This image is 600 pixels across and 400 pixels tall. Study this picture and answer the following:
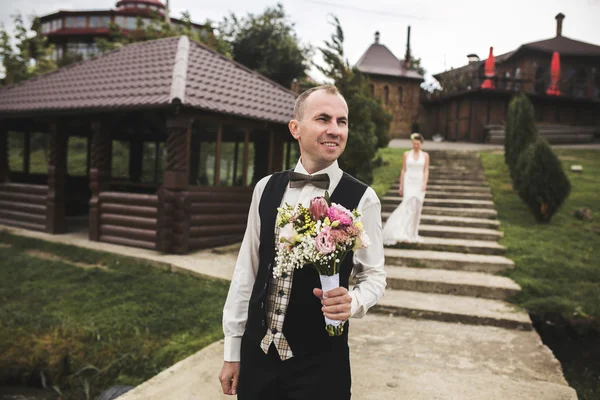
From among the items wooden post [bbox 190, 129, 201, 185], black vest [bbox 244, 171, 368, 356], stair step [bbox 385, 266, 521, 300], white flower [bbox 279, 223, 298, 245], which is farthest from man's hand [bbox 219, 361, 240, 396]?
wooden post [bbox 190, 129, 201, 185]

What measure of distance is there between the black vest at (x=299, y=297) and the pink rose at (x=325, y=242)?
0.29 metres

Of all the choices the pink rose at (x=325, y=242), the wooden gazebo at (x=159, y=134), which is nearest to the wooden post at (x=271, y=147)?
the wooden gazebo at (x=159, y=134)

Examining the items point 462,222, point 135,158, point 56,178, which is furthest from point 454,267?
point 135,158

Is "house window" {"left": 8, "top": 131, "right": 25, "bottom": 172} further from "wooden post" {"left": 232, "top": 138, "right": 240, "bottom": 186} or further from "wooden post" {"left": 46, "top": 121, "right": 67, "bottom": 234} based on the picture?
"wooden post" {"left": 232, "top": 138, "right": 240, "bottom": 186}

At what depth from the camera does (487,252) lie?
27.0 feet

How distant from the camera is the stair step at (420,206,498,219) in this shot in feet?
33.6

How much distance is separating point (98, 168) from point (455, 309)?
7.81m

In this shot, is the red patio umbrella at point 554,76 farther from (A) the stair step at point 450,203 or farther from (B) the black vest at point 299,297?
(B) the black vest at point 299,297

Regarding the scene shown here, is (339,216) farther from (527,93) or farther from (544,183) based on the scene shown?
(527,93)

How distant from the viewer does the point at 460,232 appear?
9117mm

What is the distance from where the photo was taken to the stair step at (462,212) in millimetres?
10250

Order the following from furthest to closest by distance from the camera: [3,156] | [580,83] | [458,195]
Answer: [580,83] → [3,156] → [458,195]

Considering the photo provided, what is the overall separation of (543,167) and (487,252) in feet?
8.79

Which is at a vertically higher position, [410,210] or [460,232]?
[410,210]
